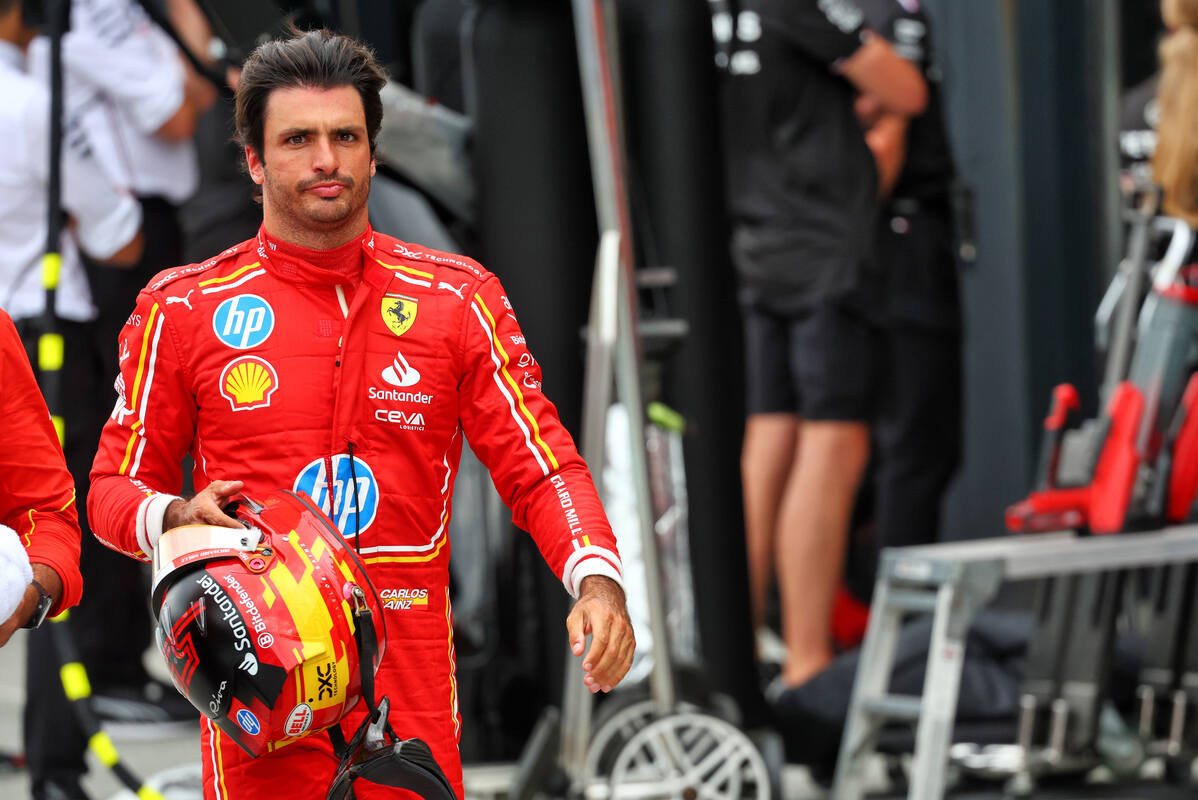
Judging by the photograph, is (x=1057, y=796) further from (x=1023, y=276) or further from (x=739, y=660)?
(x=1023, y=276)

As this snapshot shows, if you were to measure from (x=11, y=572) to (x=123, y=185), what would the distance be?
2.86 meters

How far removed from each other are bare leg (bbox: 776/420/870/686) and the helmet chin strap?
129 inches

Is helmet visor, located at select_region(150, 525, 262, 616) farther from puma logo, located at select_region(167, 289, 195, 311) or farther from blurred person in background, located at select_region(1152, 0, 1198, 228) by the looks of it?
blurred person in background, located at select_region(1152, 0, 1198, 228)

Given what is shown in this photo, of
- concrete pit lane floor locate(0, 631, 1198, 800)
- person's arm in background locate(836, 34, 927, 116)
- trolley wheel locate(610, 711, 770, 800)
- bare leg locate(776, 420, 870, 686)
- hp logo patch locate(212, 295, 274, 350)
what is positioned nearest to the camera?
hp logo patch locate(212, 295, 274, 350)

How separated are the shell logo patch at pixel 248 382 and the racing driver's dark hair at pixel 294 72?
24cm

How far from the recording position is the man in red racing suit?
1.82m

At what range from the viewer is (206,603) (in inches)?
65.7

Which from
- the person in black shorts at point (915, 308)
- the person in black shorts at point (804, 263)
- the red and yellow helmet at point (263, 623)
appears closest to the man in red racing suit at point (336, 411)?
the red and yellow helmet at point (263, 623)

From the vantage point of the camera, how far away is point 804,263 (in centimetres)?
529

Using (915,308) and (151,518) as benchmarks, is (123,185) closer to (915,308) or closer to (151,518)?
(915,308)

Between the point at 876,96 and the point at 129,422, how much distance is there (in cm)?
386

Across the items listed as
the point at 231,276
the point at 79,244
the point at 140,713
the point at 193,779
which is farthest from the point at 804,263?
the point at 231,276

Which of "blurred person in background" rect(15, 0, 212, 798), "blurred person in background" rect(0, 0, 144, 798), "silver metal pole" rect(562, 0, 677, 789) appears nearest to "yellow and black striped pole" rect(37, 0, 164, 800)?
"blurred person in background" rect(0, 0, 144, 798)

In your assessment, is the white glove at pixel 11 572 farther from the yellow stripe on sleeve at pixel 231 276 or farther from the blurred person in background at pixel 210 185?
the blurred person in background at pixel 210 185
